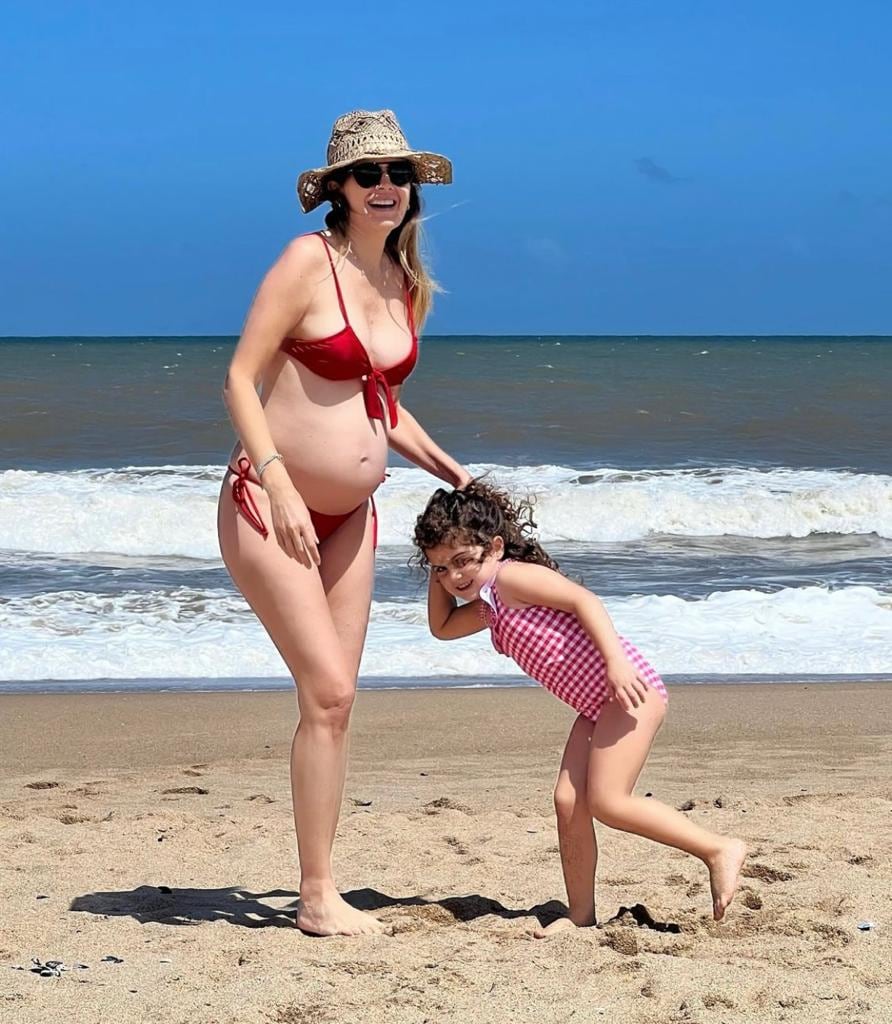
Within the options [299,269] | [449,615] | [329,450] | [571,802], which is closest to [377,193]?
[299,269]

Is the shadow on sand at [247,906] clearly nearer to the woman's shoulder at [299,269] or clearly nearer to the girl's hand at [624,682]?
the girl's hand at [624,682]

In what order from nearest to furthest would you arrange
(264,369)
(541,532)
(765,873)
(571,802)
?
(264,369) → (571,802) → (765,873) → (541,532)

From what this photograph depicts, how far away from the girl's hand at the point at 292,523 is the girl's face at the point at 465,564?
1.21ft

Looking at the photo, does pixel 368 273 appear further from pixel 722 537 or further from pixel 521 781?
pixel 722 537

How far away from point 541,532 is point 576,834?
9.94 meters

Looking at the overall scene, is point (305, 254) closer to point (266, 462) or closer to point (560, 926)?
point (266, 462)

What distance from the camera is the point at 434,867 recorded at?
13.8 ft

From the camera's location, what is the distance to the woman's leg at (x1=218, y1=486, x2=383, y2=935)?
335cm

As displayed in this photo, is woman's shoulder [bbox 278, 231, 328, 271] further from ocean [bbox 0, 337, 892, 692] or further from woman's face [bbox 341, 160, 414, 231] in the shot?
ocean [bbox 0, 337, 892, 692]

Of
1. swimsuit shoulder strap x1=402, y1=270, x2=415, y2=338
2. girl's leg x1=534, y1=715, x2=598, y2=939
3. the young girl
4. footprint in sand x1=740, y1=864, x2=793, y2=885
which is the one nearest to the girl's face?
the young girl

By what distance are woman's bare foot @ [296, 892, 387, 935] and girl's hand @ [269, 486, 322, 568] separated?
91 cm

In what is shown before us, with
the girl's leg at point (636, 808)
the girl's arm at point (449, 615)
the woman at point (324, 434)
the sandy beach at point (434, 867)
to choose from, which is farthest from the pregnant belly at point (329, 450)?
the sandy beach at point (434, 867)

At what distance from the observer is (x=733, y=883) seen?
3387 mm

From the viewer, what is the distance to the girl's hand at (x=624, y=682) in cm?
Answer: 332
